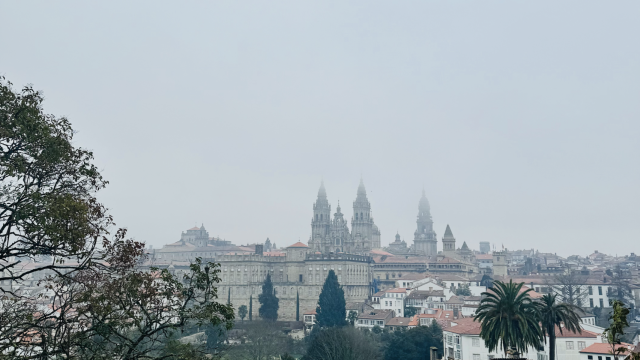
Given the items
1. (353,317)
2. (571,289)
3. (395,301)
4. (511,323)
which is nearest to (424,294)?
(395,301)

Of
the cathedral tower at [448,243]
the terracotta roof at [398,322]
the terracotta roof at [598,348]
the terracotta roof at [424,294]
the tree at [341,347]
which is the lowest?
the tree at [341,347]

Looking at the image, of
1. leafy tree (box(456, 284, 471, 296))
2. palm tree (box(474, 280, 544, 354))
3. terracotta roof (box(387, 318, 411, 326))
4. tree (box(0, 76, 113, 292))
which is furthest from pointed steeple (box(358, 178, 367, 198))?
tree (box(0, 76, 113, 292))

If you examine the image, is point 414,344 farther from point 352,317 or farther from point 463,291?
point 463,291

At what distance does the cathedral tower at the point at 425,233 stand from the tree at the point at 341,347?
10194 centimetres

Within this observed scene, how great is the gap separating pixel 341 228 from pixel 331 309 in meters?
64.1

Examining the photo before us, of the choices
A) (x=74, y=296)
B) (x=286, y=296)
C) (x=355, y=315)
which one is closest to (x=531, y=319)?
(x=74, y=296)

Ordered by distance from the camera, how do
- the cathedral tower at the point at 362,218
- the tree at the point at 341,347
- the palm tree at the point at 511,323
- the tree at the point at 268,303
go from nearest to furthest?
the palm tree at the point at 511,323 → the tree at the point at 341,347 → the tree at the point at 268,303 → the cathedral tower at the point at 362,218

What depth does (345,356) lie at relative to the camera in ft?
203

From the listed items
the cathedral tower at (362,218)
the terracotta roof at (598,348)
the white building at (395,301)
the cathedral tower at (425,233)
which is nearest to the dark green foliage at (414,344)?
the terracotta roof at (598,348)

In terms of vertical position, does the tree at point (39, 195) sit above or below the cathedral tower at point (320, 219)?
below

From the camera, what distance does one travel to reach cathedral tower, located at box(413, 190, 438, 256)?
172m

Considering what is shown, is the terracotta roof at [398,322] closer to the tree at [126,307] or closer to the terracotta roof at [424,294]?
the terracotta roof at [424,294]

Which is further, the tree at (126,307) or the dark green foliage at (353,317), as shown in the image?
the dark green foliage at (353,317)

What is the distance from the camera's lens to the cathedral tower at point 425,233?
172 m
